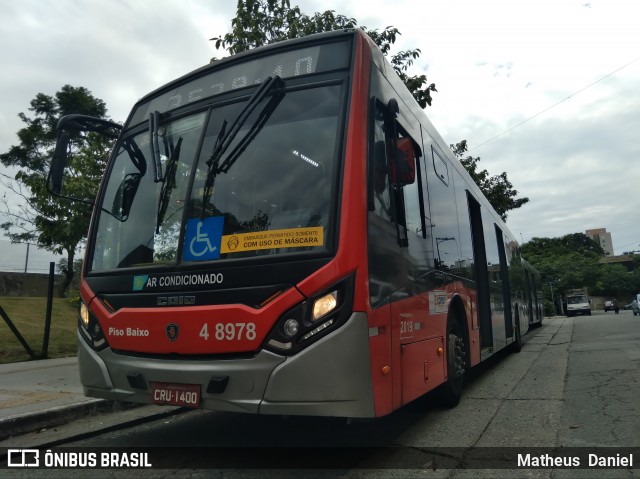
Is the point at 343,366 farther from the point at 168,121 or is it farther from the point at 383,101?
the point at 168,121

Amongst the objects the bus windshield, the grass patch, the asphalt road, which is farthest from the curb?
the grass patch

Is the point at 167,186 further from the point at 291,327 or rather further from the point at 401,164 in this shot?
the point at 401,164

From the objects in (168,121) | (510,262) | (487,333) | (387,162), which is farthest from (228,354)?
(510,262)

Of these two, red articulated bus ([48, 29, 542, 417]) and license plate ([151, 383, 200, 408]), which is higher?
red articulated bus ([48, 29, 542, 417])

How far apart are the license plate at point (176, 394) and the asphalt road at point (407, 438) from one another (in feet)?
1.90

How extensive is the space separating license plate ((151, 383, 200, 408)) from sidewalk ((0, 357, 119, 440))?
7.33ft

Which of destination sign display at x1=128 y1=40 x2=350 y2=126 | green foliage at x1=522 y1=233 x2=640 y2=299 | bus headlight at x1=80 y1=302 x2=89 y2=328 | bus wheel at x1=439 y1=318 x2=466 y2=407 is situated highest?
green foliage at x1=522 y1=233 x2=640 y2=299

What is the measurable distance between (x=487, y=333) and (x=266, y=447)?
176 inches

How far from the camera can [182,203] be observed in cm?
399

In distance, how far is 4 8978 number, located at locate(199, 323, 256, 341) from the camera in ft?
11.0

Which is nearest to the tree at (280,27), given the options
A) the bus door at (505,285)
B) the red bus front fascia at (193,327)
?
the bus door at (505,285)

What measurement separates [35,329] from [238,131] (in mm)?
11126

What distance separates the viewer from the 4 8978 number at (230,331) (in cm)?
336

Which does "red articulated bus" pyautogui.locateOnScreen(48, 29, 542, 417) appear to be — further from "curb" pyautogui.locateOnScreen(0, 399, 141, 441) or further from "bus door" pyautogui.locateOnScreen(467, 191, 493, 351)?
"bus door" pyautogui.locateOnScreen(467, 191, 493, 351)
